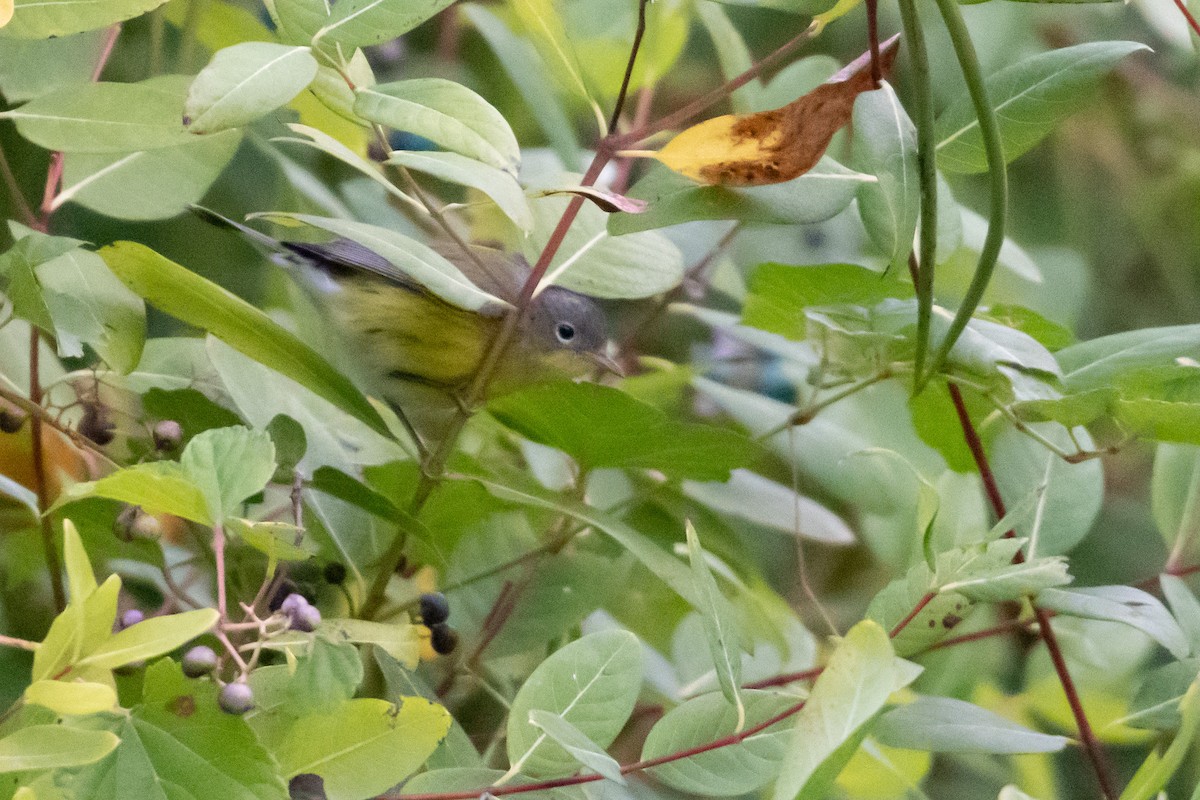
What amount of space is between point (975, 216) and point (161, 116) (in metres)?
0.84

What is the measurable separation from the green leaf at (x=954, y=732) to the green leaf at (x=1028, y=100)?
39 cm

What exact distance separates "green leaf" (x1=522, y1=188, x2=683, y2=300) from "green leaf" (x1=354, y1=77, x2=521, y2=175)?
A: 0.23 meters

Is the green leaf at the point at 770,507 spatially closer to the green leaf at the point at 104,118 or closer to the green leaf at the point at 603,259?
the green leaf at the point at 603,259

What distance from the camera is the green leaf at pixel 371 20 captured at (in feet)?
2.16

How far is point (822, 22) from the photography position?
0.78 meters

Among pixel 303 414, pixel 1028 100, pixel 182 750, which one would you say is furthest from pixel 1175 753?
pixel 303 414

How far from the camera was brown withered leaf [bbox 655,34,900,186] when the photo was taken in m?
0.70

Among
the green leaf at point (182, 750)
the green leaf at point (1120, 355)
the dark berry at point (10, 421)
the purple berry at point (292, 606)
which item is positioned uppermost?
the green leaf at point (1120, 355)

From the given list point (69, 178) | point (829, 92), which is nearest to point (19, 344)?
point (69, 178)

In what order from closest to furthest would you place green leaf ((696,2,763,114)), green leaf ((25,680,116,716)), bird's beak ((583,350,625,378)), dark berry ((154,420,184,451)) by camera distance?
1. green leaf ((25,680,116,716))
2. dark berry ((154,420,184,451))
3. green leaf ((696,2,763,114))
4. bird's beak ((583,350,625,378))

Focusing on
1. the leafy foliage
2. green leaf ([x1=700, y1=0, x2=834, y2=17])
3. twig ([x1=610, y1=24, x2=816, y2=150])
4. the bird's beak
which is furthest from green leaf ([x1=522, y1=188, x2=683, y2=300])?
the bird's beak

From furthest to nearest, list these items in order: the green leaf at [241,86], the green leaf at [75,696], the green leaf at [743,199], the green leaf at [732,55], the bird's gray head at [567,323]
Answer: the bird's gray head at [567,323]
the green leaf at [732,55]
the green leaf at [743,199]
the green leaf at [241,86]
the green leaf at [75,696]

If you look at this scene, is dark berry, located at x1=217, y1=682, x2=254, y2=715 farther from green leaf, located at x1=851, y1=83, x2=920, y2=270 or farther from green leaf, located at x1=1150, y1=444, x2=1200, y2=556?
green leaf, located at x1=1150, y1=444, x2=1200, y2=556

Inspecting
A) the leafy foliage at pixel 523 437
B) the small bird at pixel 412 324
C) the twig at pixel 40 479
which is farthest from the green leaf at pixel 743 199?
the small bird at pixel 412 324
